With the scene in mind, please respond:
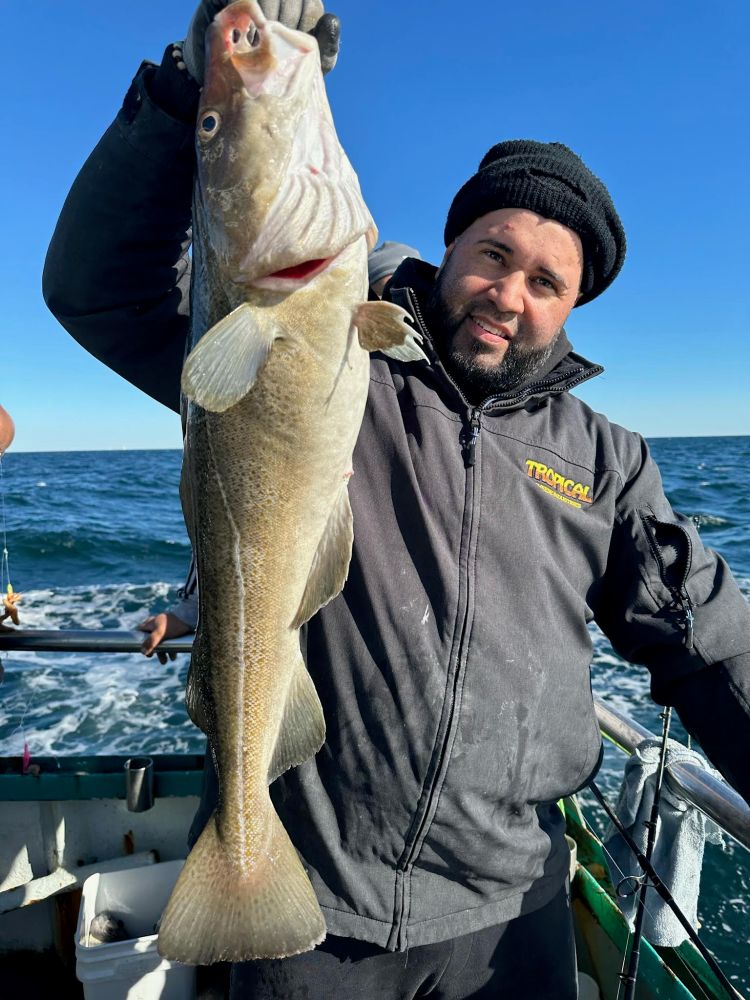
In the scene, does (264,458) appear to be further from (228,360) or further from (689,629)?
(689,629)

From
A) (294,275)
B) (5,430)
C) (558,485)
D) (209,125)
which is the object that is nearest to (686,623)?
(558,485)

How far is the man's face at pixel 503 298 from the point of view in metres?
2.49

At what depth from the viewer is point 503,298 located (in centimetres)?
245

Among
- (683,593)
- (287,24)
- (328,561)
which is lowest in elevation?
(683,593)

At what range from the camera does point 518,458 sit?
2439 mm

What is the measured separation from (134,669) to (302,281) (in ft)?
31.2

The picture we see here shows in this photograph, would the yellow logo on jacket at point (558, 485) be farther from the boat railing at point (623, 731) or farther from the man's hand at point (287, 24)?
the man's hand at point (287, 24)

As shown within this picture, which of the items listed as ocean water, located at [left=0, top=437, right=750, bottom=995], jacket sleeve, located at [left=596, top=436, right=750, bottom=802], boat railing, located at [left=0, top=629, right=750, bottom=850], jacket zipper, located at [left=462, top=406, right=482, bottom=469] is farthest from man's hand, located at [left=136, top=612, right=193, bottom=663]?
ocean water, located at [left=0, top=437, right=750, bottom=995]

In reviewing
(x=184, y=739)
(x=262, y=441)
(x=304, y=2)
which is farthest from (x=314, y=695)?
(x=184, y=739)

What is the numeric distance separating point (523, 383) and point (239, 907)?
1997 millimetres

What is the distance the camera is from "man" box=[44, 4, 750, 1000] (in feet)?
7.07

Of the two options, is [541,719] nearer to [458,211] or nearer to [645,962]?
[645,962]

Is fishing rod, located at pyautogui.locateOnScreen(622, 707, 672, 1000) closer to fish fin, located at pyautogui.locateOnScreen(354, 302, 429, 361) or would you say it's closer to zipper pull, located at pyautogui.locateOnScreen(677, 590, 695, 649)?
zipper pull, located at pyautogui.locateOnScreen(677, 590, 695, 649)

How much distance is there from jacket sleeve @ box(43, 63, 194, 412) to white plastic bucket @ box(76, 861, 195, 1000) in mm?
2471
